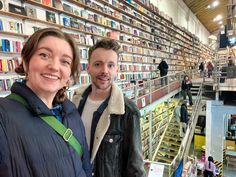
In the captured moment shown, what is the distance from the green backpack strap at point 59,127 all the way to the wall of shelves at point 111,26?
3022mm

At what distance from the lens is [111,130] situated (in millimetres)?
1351

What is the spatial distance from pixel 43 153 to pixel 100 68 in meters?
0.75

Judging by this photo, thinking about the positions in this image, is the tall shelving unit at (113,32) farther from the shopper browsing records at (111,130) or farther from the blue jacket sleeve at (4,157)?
the blue jacket sleeve at (4,157)

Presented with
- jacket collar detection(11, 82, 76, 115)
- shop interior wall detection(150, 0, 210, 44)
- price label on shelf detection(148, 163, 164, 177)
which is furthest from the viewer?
shop interior wall detection(150, 0, 210, 44)

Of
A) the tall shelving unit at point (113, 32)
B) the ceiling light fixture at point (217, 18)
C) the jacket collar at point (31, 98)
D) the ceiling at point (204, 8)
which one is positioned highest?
the ceiling light fixture at point (217, 18)

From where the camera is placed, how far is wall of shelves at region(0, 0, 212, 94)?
12.7 ft

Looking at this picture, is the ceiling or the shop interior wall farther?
the ceiling

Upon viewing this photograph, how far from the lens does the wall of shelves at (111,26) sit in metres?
3.88

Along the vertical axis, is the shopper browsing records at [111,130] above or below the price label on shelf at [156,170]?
above

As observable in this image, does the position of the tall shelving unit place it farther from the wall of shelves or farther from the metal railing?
the metal railing

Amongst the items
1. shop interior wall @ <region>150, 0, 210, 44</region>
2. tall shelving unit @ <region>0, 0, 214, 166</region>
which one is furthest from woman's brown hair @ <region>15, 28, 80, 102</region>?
shop interior wall @ <region>150, 0, 210, 44</region>

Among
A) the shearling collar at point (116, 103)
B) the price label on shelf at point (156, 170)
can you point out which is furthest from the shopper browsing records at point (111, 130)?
the price label on shelf at point (156, 170)

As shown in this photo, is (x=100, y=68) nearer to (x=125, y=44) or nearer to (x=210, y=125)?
(x=125, y=44)

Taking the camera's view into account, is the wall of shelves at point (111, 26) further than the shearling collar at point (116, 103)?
Yes
